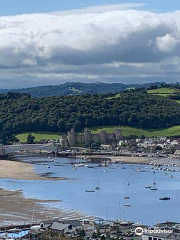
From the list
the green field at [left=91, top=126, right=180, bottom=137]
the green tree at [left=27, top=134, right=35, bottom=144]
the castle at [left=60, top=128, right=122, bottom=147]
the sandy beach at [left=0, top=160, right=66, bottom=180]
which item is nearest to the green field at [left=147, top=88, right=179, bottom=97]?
the green field at [left=91, top=126, right=180, bottom=137]

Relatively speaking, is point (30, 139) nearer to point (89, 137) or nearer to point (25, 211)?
point (89, 137)

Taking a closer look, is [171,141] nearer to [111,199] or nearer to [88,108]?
[88,108]

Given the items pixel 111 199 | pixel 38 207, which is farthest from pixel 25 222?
pixel 111 199

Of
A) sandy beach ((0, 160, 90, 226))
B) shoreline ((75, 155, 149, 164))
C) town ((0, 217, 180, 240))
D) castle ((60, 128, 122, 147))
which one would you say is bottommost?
shoreline ((75, 155, 149, 164))

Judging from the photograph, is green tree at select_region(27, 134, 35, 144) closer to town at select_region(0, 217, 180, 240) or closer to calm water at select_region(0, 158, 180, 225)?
calm water at select_region(0, 158, 180, 225)

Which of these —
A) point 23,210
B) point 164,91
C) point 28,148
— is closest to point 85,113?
point 28,148

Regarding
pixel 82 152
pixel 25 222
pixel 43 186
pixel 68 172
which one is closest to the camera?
pixel 25 222
